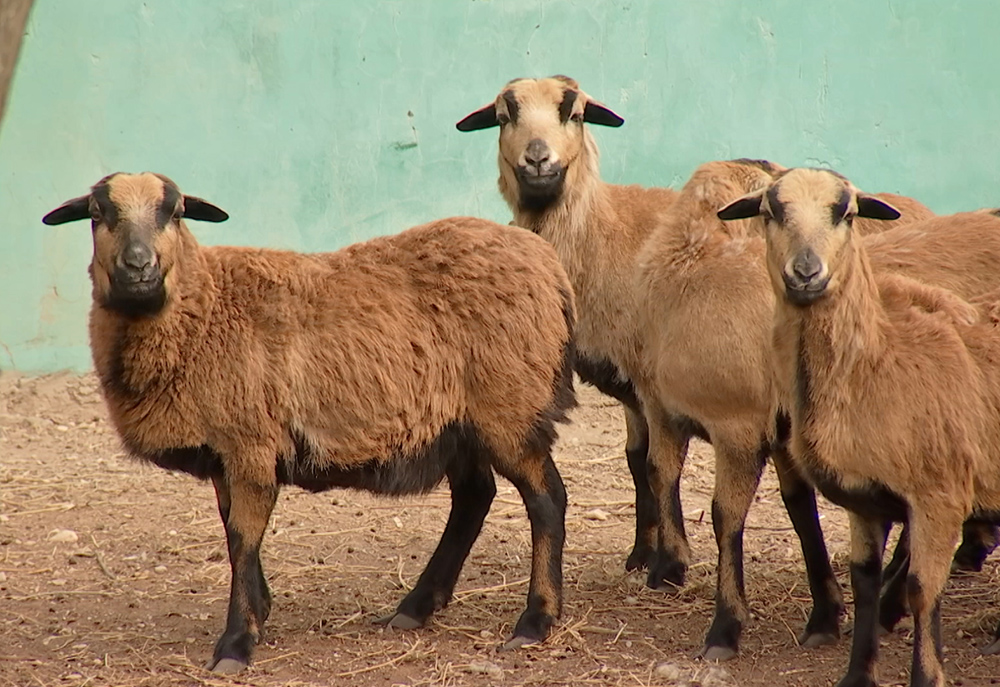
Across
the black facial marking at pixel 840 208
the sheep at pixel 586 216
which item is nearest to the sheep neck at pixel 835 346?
the black facial marking at pixel 840 208

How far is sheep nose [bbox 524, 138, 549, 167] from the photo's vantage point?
22.9 ft

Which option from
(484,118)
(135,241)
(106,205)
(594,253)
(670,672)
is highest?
(484,118)

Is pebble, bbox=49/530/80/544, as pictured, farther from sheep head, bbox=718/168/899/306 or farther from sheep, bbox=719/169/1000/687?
sheep head, bbox=718/168/899/306

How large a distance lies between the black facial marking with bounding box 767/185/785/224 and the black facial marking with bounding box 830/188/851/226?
0.60ft

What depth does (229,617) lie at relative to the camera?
5641mm

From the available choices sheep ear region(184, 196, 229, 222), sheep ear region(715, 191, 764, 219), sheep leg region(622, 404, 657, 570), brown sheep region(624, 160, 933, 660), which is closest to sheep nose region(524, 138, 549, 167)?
brown sheep region(624, 160, 933, 660)

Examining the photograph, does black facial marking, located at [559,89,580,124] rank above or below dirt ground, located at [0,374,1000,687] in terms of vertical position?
above

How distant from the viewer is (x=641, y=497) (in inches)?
281

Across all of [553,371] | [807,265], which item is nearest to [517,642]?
[553,371]

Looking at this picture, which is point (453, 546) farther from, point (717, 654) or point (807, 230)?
point (807, 230)

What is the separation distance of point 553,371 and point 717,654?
4.62 ft

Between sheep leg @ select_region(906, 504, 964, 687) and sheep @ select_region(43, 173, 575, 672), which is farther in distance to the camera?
sheep @ select_region(43, 173, 575, 672)

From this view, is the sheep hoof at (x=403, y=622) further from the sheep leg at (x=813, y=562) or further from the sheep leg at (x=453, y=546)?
the sheep leg at (x=813, y=562)

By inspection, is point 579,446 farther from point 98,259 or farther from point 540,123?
point 98,259
